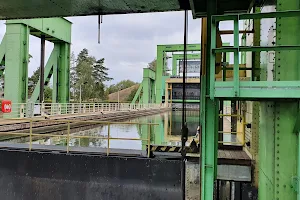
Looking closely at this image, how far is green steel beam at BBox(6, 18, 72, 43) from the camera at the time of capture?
17781 mm

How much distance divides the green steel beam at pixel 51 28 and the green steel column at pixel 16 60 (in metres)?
0.62

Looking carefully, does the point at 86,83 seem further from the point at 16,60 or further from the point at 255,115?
the point at 255,115

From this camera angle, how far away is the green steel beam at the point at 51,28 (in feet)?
58.3

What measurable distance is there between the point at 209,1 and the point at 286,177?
325 centimetres

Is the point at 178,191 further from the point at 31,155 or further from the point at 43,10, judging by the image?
the point at 43,10

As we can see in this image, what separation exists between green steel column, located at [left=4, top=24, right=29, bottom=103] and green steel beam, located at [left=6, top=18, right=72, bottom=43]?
0.62 meters

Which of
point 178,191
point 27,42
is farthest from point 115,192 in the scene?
point 27,42

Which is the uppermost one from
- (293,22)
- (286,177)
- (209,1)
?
(209,1)

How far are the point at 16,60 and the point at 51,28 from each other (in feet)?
13.9

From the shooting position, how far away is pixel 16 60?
16891 millimetres

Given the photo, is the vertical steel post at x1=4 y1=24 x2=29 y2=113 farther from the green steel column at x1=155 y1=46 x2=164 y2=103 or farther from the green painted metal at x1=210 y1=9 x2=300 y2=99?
the green steel column at x1=155 y1=46 x2=164 y2=103

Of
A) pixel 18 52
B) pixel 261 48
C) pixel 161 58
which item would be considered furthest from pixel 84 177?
pixel 161 58

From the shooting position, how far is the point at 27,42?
1730 cm

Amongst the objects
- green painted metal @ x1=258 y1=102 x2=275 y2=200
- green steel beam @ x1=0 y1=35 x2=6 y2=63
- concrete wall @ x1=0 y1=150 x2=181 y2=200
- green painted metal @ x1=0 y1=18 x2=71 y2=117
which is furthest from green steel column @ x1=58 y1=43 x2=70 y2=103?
green painted metal @ x1=258 y1=102 x2=275 y2=200
